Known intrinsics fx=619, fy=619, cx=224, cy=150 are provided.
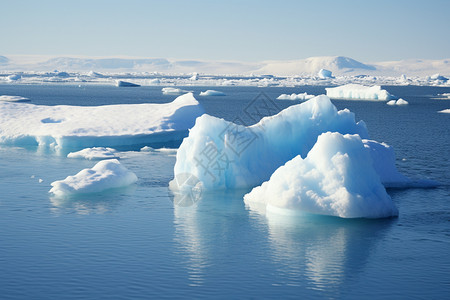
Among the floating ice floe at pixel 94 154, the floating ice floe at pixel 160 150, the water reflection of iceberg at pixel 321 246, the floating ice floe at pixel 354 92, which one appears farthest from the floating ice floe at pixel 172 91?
the water reflection of iceberg at pixel 321 246

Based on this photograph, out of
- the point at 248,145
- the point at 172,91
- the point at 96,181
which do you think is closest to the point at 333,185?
the point at 248,145

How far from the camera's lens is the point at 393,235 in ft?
51.6

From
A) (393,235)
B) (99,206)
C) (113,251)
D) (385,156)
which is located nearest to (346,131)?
(385,156)

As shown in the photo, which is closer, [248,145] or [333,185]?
[333,185]

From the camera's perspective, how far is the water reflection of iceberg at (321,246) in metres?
12.7

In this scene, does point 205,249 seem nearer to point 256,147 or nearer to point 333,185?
point 333,185

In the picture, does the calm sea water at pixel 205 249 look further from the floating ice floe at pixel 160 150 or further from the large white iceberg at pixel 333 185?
the floating ice floe at pixel 160 150

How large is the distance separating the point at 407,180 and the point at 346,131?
2.86 metres

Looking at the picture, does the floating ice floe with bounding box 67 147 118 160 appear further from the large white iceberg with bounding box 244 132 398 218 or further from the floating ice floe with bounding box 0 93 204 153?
the large white iceberg with bounding box 244 132 398 218

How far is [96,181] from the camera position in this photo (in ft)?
66.8

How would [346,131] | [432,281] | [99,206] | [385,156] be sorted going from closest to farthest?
[432,281] < [99,206] < [385,156] < [346,131]

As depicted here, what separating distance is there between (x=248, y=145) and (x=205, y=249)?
7463mm

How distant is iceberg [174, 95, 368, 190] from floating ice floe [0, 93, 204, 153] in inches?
406

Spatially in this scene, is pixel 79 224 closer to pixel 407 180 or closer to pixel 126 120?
pixel 407 180
